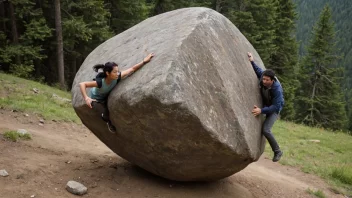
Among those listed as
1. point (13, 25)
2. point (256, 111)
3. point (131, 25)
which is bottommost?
point (131, 25)

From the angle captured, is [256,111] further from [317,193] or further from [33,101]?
[33,101]

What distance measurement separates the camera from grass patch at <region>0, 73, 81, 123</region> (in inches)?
488

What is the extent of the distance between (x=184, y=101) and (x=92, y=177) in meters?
3.22

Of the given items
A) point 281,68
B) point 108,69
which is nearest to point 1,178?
point 108,69

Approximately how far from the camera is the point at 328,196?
9750 millimetres

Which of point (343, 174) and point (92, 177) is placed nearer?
point (92, 177)

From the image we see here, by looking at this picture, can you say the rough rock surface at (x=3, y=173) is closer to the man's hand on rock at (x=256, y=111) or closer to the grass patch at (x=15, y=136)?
the grass patch at (x=15, y=136)

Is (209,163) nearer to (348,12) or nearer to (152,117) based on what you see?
(152,117)

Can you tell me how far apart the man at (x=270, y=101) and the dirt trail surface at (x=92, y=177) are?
1.65 metres

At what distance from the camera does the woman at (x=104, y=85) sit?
597 cm

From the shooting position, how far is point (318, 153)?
48.1ft

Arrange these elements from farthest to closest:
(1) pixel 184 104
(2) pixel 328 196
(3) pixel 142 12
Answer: (3) pixel 142 12, (2) pixel 328 196, (1) pixel 184 104

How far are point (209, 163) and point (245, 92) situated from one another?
1513 mm

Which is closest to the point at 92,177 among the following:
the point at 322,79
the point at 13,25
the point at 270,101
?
the point at 270,101
